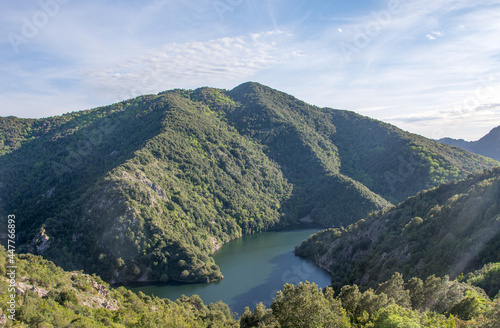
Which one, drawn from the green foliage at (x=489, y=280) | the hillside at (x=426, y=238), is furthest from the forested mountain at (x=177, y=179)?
the green foliage at (x=489, y=280)

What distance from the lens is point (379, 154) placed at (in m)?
180

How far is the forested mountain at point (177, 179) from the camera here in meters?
85.1

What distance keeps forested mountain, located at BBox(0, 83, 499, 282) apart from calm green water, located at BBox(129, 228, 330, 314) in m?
4.95

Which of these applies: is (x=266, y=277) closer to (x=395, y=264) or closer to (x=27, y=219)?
(x=395, y=264)

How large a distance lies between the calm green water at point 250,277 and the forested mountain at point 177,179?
495 centimetres

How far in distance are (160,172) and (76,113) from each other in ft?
356

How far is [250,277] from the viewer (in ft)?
266

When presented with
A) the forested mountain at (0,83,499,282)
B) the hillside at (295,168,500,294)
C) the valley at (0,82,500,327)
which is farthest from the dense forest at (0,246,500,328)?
the forested mountain at (0,83,499,282)

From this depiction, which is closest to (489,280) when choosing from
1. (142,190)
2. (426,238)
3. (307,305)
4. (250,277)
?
(307,305)

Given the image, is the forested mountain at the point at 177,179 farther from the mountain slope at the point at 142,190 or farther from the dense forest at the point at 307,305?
the dense forest at the point at 307,305

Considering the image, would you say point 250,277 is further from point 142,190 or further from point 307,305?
point 307,305

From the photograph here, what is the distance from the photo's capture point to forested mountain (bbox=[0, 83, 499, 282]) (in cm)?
8506

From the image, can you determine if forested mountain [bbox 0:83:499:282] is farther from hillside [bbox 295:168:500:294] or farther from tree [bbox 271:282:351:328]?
tree [bbox 271:282:351:328]

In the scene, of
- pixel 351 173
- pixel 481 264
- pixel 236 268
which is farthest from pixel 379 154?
pixel 481 264
